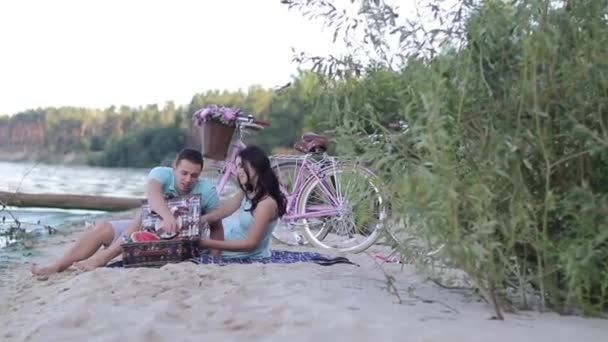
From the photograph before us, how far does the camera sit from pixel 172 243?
204 inches

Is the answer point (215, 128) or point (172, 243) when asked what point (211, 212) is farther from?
point (215, 128)

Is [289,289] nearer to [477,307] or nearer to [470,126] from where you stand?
[477,307]

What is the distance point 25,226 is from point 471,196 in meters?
7.59

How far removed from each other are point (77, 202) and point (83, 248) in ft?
23.8

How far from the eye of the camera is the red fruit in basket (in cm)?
519

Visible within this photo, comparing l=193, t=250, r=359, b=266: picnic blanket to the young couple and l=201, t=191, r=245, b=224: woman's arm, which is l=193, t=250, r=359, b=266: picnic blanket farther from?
l=201, t=191, r=245, b=224: woman's arm

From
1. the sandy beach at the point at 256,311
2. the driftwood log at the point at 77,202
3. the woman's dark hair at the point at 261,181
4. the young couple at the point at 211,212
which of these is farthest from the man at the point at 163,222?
the driftwood log at the point at 77,202

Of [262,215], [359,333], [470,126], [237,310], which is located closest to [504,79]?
[470,126]

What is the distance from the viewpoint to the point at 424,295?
12.9 feet

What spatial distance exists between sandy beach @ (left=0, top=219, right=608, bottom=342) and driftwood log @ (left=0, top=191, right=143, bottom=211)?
764 centimetres

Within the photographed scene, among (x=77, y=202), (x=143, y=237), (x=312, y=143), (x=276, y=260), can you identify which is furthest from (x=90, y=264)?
(x=77, y=202)

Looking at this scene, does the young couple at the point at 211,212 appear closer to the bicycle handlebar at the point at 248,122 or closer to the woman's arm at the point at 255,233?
the woman's arm at the point at 255,233

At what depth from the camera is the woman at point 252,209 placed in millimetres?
5328

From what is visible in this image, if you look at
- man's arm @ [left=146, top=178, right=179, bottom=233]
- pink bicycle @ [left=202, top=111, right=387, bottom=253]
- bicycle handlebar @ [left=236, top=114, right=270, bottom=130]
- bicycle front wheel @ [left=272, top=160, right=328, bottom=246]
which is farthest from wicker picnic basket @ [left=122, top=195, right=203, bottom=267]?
bicycle front wheel @ [left=272, top=160, right=328, bottom=246]
